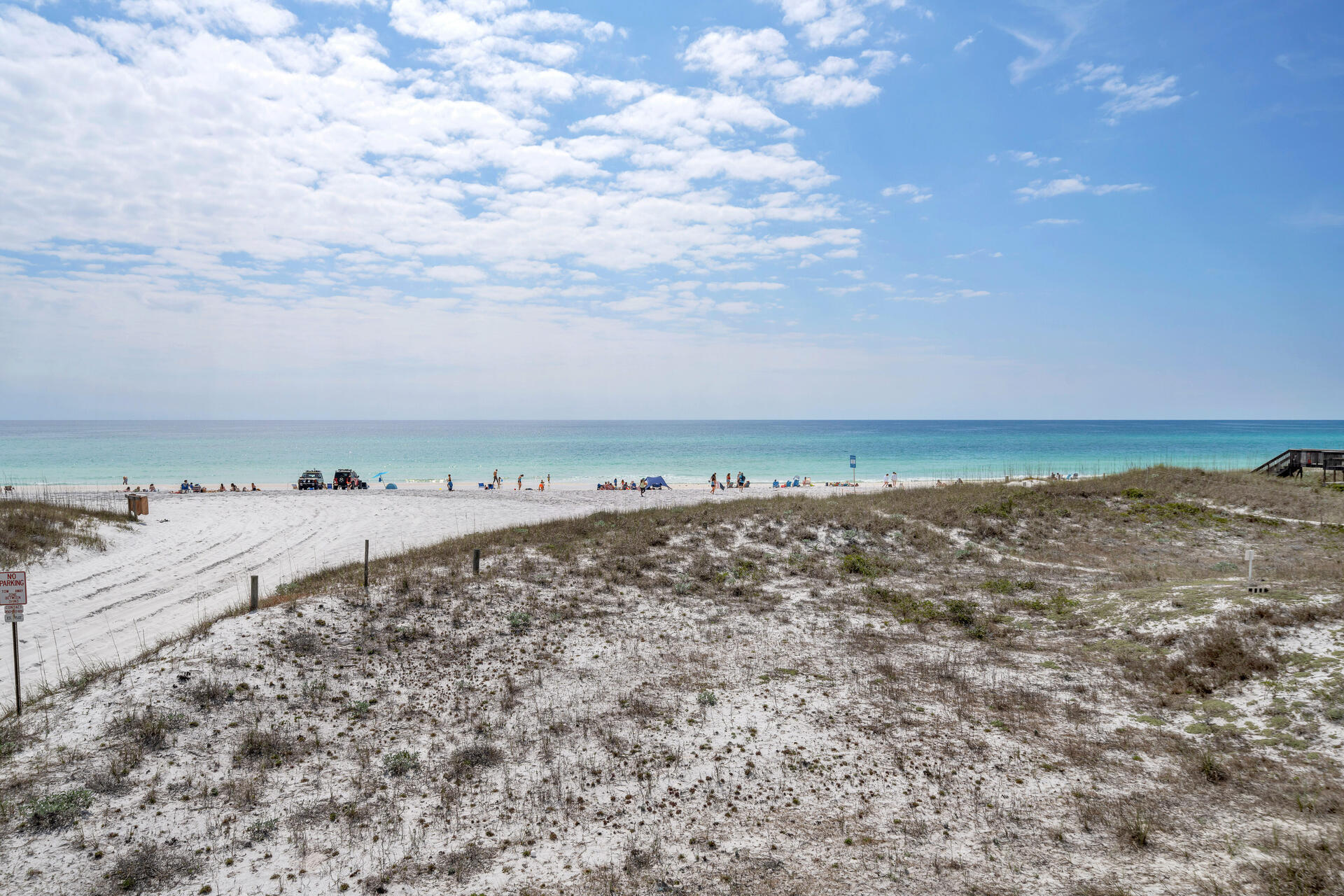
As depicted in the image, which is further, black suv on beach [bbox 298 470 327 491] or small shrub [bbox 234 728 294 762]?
black suv on beach [bbox 298 470 327 491]

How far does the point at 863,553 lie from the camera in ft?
73.5

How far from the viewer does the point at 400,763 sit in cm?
907

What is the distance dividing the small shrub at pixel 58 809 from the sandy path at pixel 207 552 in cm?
635

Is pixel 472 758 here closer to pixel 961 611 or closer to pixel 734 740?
pixel 734 740

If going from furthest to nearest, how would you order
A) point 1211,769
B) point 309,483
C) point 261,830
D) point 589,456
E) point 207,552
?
1. point 589,456
2. point 309,483
3. point 207,552
4. point 1211,769
5. point 261,830

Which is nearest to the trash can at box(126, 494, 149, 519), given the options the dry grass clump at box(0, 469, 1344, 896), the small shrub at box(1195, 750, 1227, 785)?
the dry grass clump at box(0, 469, 1344, 896)

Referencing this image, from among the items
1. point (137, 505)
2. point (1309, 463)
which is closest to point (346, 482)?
point (137, 505)

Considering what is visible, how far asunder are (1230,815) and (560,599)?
1357 cm

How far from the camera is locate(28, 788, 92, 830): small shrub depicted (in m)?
7.54

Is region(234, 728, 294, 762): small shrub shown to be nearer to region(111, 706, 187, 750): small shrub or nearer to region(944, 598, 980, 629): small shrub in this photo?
region(111, 706, 187, 750): small shrub

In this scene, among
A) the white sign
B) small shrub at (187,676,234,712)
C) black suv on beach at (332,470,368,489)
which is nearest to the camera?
small shrub at (187,676,234,712)

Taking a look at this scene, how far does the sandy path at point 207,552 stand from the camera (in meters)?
15.5

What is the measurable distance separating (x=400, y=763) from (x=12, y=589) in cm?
829

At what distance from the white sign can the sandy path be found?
222 centimetres
